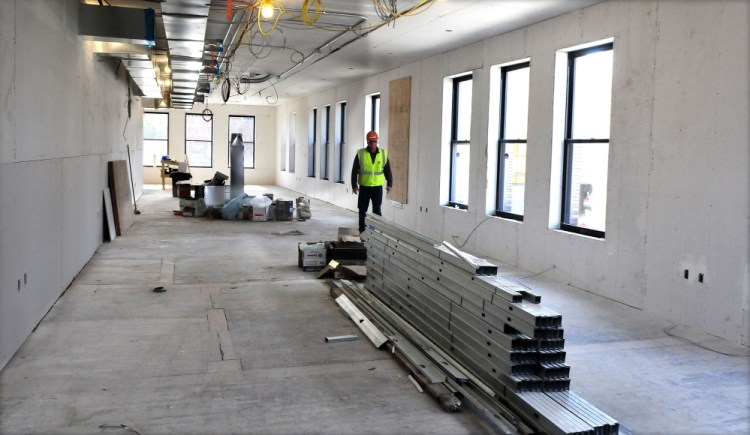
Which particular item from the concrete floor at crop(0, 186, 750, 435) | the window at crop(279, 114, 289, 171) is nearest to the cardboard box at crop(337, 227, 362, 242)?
the concrete floor at crop(0, 186, 750, 435)

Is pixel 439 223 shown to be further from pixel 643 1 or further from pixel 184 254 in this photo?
pixel 643 1

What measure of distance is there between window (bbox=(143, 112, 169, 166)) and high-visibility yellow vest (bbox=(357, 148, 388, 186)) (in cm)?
1593

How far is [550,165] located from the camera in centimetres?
735

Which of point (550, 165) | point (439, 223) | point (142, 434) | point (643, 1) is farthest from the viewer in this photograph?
point (439, 223)

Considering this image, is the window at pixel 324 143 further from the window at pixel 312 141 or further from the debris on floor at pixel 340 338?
the debris on floor at pixel 340 338

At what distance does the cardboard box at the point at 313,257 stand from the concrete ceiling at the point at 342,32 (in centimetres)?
242

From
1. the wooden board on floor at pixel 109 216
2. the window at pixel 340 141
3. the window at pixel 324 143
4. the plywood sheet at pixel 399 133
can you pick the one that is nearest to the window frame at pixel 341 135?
the window at pixel 340 141

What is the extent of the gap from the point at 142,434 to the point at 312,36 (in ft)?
23.2

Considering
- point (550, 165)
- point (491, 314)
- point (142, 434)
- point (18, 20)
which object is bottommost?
point (142, 434)

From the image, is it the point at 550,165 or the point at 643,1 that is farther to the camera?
the point at 550,165

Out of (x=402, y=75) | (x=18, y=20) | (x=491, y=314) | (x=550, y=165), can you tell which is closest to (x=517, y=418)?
Result: (x=491, y=314)

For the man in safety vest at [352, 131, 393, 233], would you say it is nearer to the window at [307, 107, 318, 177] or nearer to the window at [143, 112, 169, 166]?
the window at [307, 107, 318, 177]

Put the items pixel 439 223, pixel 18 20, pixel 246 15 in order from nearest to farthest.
A: pixel 18 20 → pixel 246 15 → pixel 439 223

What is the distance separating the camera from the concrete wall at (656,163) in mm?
5004
